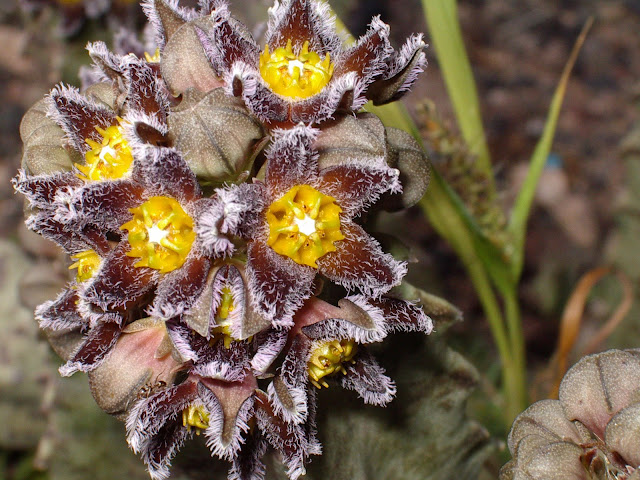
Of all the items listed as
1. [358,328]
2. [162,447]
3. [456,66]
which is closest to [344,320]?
[358,328]

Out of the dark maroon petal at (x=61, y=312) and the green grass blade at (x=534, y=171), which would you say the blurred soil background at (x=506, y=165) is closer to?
the green grass blade at (x=534, y=171)

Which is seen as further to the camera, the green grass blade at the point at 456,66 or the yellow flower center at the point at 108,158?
the green grass blade at the point at 456,66

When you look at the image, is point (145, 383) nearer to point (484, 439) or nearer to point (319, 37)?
point (319, 37)

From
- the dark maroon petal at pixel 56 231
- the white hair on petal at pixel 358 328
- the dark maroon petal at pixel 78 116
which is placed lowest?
the white hair on petal at pixel 358 328

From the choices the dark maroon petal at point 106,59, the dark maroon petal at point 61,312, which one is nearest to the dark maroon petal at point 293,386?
the dark maroon petal at point 61,312

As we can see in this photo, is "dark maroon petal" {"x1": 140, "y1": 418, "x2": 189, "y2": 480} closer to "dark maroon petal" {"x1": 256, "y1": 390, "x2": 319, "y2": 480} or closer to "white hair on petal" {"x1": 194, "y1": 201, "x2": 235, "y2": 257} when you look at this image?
"dark maroon petal" {"x1": 256, "y1": 390, "x2": 319, "y2": 480}

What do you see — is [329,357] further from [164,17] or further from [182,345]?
[164,17]

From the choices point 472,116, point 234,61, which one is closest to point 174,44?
point 234,61
